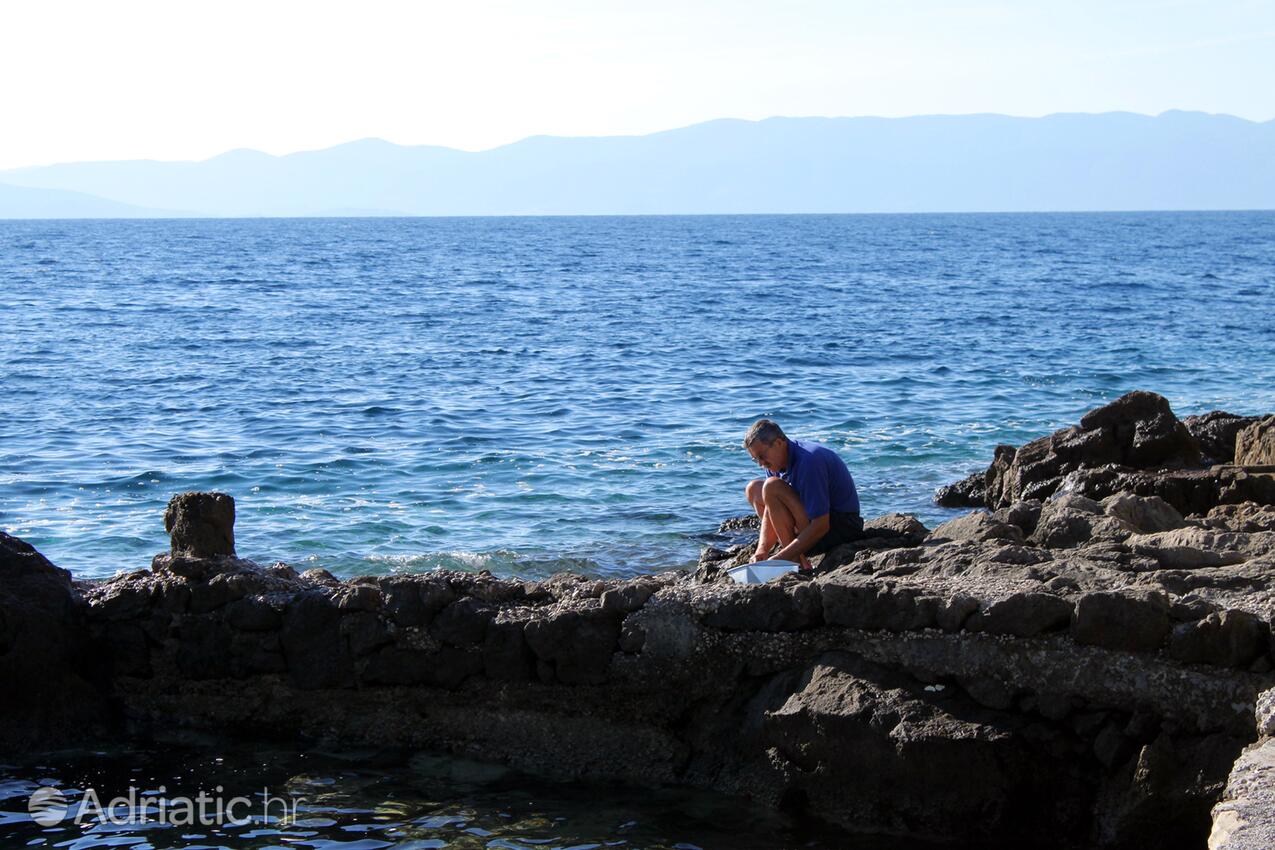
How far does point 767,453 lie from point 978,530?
146cm

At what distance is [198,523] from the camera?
8.68 metres

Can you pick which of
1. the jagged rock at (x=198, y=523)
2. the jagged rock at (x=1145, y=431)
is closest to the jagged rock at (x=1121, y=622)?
the jagged rock at (x=198, y=523)

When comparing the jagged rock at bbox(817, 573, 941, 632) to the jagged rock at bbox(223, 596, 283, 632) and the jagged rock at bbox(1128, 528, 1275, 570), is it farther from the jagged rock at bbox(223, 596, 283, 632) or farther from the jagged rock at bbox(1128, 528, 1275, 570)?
the jagged rock at bbox(223, 596, 283, 632)

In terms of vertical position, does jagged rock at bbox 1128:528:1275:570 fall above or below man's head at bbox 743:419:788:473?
below

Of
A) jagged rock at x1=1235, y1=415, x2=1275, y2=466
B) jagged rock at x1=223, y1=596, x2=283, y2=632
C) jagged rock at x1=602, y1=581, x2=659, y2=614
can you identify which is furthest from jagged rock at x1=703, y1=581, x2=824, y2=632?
jagged rock at x1=1235, y1=415, x2=1275, y2=466

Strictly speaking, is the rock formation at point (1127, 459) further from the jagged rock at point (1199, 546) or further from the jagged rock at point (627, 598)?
the jagged rock at point (627, 598)

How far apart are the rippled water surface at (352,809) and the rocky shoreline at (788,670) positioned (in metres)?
0.21

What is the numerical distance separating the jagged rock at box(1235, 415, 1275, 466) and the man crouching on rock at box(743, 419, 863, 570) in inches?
211

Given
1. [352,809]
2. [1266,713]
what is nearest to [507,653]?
[352,809]

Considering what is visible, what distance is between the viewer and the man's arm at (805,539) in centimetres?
819

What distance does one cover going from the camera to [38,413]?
19.1m

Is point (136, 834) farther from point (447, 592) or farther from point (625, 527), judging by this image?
point (625, 527)

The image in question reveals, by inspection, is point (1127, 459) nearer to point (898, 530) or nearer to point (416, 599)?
point (898, 530)

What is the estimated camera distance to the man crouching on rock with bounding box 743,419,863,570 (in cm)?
832
